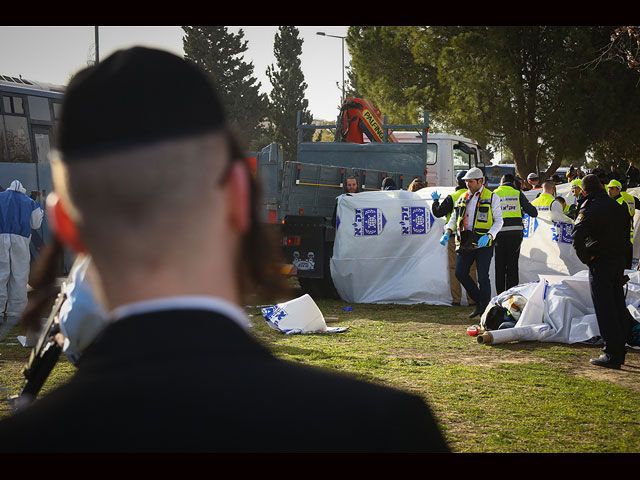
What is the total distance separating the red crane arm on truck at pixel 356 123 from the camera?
17125 millimetres

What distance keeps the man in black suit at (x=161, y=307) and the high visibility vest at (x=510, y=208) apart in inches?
412

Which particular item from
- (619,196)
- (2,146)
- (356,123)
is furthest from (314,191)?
(2,146)

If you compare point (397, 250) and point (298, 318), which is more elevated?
point (397, 250)

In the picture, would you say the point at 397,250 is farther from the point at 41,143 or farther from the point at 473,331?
the point at 41,143

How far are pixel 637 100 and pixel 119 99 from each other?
32502mm

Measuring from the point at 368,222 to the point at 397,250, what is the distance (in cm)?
67

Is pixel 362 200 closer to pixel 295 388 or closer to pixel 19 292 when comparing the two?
pixel 19 292

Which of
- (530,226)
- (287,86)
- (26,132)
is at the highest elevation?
(287,86)

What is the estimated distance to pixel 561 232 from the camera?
12.5m

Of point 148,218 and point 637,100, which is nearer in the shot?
point 148,218

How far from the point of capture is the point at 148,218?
94cm

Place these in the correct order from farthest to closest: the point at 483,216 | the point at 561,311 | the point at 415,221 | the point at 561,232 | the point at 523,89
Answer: the point at 523,89, the point at 415,221, the point at 561,232, the point at 483,216, the point at 561,311

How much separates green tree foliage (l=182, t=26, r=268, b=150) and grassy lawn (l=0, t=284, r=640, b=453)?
4557 cm
